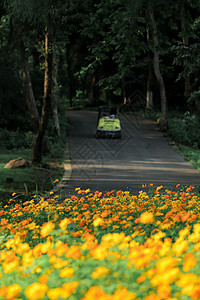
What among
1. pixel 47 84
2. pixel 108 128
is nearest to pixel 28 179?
pixel 47 84

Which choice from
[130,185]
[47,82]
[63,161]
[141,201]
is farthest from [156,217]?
[63,161]

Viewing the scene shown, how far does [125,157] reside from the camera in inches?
752

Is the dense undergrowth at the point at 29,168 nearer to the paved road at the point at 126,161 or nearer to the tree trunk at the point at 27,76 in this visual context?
the paved road at the point at 126,161

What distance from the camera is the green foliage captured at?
79.8ft

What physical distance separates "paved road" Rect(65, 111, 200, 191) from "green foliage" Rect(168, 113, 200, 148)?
33.1 inches

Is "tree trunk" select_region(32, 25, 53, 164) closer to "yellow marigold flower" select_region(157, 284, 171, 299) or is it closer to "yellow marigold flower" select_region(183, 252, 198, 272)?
"yellow marigold flower" select_region(183, 252, 198, 272)

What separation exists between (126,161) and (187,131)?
360 inches

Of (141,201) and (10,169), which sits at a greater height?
A: (141,201)

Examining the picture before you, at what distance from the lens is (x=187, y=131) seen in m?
25.8

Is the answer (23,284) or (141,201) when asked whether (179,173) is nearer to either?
(141,201)

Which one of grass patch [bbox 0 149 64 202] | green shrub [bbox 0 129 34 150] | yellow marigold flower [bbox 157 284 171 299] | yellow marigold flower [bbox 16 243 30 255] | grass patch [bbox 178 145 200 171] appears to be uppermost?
yellow marigold flower [bbox 157 284 171 299]

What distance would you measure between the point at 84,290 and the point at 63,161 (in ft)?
50.2

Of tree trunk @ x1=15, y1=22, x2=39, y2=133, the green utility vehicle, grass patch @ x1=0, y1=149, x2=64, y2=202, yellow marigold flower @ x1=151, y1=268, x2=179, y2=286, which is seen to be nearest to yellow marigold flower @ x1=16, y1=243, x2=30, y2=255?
A: yellow marigold flower @ x1=151, y1=268, x2=179, y2=286

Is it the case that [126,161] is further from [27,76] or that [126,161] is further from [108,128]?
[108,128]
